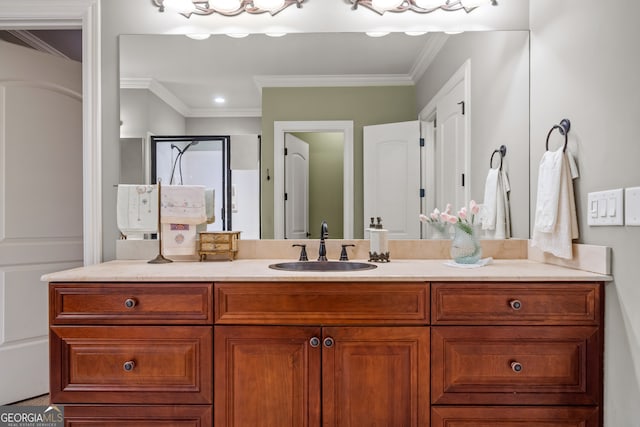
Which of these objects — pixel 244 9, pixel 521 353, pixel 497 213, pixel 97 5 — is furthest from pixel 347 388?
pixel 97 5

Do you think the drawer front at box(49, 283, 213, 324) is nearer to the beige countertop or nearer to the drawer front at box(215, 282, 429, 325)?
the beige countertop

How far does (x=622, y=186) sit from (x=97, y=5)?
7.79ft

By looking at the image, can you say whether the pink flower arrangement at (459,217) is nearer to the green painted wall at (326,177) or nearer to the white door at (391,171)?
the white door at (391,171)

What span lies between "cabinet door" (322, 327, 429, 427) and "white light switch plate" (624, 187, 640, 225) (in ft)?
2.40

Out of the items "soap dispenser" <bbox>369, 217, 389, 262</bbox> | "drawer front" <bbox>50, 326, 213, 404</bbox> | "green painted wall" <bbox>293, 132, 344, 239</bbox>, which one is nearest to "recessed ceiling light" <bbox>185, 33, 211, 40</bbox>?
"green painted wall" <bbox>293, 132, 344, 239</bbox>

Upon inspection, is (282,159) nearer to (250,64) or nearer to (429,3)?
(250,64)

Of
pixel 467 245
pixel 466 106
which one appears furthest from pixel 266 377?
pixel 466 106

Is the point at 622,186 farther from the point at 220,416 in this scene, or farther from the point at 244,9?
the point at 244,9

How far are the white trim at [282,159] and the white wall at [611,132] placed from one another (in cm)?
95

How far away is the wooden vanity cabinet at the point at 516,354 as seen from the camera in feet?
4.40

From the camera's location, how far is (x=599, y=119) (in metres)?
1.36

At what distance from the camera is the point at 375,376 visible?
1350 mm

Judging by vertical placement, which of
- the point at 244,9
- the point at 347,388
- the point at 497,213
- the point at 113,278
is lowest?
the point at 347,388

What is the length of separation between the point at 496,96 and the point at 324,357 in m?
1.50
